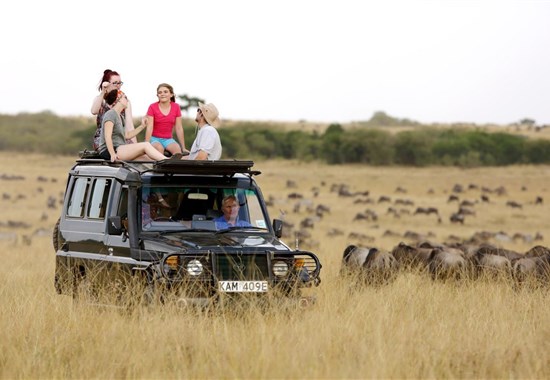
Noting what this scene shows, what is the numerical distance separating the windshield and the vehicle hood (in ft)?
0.59

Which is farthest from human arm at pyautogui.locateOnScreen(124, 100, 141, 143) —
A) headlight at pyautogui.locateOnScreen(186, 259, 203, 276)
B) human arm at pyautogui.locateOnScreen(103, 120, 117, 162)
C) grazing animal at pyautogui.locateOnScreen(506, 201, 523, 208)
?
grazing animal at pyautogui.locateOnScreen(506, 201, 523, 208)

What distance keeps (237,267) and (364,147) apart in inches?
2437

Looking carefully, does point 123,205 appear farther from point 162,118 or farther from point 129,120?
point 129,120

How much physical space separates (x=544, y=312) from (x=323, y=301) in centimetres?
229

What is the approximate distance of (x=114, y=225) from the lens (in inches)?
417

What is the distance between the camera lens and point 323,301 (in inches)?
459

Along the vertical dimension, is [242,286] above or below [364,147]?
above

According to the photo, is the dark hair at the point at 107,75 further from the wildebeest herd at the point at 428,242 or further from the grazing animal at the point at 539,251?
the grazing animal at the point at 539,251

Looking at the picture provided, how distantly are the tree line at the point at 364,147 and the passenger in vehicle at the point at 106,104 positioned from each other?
183ft

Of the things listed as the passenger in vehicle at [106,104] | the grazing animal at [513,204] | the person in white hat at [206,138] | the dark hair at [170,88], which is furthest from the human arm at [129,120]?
the grazing animal at [513,204]

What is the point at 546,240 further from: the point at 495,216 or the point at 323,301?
the point at 323,301

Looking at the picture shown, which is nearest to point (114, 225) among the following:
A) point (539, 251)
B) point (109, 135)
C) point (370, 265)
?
point (109, 135)

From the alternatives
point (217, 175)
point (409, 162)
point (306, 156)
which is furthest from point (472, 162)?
point (217, 175)

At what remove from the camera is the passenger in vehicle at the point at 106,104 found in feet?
41.5
